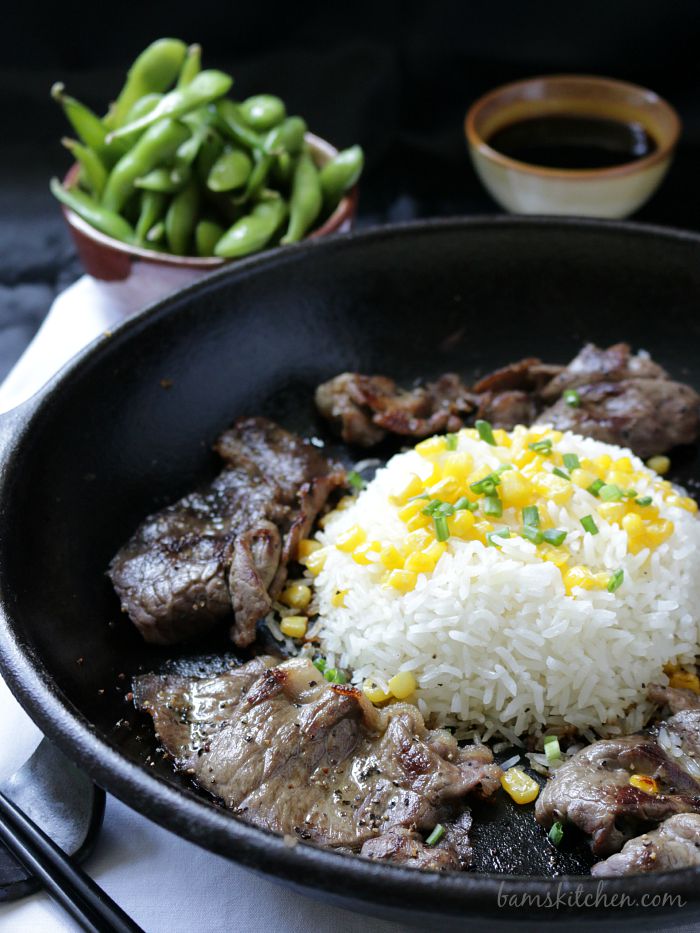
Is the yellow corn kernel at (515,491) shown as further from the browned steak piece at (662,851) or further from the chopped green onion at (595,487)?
the browned steak piece at (662,851)

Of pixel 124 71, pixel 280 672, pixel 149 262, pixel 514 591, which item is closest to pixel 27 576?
pixel 280 672

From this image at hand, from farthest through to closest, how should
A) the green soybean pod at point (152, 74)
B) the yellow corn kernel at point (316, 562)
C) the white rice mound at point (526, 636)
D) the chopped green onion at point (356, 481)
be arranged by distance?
the green soybean pod at point (152, 74)
the chopped green onion at point (356, 481)
the yellow corn kernel at point (316, 562)
the white rice mound at point (526, 636)

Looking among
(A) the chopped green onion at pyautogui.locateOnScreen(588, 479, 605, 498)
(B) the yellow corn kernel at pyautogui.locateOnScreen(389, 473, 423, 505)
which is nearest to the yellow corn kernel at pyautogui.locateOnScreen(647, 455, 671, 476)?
(A) the chopped green onion at pyautogui.locateOnScreen(588, 479, 605, 498)

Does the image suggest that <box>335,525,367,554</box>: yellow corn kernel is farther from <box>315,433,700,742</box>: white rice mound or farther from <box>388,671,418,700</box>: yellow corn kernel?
<box>388,671,418,700</box>: yellow corn kernel

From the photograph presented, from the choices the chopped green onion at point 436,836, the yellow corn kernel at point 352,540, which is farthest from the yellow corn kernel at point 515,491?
the chopped green onion at point 436,836

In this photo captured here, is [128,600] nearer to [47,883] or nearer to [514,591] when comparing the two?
[47,883]

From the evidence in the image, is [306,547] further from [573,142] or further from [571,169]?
[573,142]
